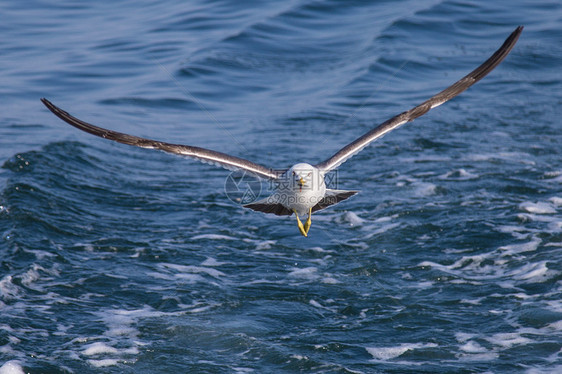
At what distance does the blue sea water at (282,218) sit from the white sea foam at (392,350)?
0.03 meters

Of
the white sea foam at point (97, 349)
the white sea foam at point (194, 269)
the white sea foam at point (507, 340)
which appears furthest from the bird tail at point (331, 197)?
the white sea foam at point (97, 349)

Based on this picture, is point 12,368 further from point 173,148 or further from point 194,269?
point 194,269

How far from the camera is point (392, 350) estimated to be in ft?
28.2

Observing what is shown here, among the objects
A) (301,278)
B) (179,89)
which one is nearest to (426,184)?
(301,278)

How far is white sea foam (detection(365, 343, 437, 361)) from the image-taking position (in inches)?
333

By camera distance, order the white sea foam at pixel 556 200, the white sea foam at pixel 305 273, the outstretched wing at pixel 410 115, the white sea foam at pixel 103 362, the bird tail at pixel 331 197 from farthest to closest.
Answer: the white sea foam at pixel 556 200
the white sea foam at pixel 305 273
the bird tail at pixel 331 197
the outstretched wing at pixel 410 115
the white sea foam at pixel 103 362

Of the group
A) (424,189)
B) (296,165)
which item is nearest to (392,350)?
(296,165)

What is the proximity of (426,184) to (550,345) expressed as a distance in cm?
561

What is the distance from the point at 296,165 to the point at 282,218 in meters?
4.07

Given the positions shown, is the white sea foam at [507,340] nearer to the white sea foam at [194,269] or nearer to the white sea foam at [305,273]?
the white sea foam at [305,273]

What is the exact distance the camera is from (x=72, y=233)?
11.8 m

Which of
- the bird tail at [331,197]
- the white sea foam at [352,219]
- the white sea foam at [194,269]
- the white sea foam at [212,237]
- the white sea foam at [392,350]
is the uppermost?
the bird tail at [331,197]

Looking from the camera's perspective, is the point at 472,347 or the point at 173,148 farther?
the point at 173,148

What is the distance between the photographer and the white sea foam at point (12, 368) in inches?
316
